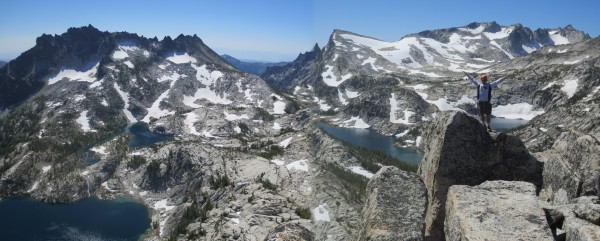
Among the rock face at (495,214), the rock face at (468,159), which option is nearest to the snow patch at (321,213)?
the rock face at (468,159)

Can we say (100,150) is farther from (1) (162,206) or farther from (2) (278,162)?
(2) (278,162)

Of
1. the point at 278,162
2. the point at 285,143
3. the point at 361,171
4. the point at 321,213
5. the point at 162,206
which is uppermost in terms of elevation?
the point at 321,213

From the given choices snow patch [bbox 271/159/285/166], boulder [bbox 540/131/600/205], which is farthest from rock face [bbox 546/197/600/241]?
snow patch [bbox 271/159/285/166]

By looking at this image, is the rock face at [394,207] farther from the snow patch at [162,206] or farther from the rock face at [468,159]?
the snow patch at [162,206]

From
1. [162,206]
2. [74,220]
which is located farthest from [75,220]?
[162,206]

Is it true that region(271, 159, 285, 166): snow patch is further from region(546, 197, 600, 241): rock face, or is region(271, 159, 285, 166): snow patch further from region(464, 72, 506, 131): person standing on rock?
region(546, 197, 600, 241): rock face

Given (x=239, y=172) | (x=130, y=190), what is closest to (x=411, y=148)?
(x=239, y=172)

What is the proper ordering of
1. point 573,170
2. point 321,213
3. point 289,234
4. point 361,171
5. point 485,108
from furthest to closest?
point 361,171 < point 321,213 < point 485,108 < point 289,234 < point 573,170

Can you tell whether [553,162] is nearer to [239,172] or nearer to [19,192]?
[239,172]
